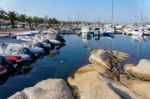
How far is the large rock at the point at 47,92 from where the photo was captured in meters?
19.1

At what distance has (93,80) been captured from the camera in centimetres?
2362

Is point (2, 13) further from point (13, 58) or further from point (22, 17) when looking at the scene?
point (13, 58)

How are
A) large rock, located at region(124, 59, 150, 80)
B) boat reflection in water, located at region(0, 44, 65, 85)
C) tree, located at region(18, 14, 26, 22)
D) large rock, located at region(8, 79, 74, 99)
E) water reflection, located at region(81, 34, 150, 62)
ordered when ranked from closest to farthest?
large rock, located at region(8, 79, 74, 99) → large rock, located at region(124, 59, 150, 80) → boat reflection in water, located at region(0, 44, 65, 85) → water reflection, located at region(81, 34, 150, 62) → tree, located at region(18, 14, 26, 22)

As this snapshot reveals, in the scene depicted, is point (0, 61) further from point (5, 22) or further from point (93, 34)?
point (5, 22)

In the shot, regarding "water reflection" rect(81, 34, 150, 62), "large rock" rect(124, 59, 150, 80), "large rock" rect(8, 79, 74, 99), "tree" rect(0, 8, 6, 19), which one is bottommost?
"water reflection" rect(81, 34, 150, 62)

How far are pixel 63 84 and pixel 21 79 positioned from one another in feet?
50.4

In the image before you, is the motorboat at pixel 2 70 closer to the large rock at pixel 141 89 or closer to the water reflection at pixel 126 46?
the large rock at pixel 141 89

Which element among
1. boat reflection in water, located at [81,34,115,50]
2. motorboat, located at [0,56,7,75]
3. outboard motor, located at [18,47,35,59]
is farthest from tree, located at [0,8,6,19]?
motorboat, located at [0,56,7,75]

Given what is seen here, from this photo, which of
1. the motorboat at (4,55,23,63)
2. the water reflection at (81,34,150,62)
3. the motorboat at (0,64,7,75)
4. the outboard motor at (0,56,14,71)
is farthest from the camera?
the water reflection at (81,34,150,62)

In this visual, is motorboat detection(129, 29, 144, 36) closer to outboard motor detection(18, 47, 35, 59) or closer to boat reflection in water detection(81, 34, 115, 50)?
boat reflection in water detection(81, 34, 115, 50)

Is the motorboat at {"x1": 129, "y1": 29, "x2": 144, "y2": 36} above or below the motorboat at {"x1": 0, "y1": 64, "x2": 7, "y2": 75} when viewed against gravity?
below

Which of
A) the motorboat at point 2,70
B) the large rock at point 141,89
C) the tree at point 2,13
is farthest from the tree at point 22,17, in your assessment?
the large rock at point 141,89

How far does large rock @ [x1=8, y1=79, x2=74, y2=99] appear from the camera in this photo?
19.1 m

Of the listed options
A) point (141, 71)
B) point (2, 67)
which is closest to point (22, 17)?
point (2, 67)
